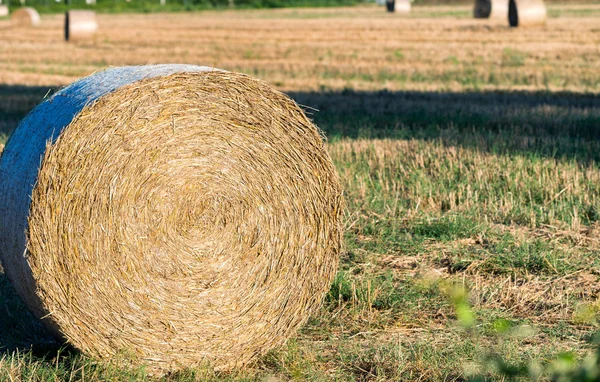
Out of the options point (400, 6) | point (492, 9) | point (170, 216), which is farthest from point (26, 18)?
point (170, 216)

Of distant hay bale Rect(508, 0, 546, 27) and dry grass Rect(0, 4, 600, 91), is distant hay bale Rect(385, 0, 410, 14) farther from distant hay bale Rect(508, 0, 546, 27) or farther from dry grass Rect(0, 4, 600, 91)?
distant hay bale Rect(508, 0, 546, 27)

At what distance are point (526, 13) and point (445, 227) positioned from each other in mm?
22643

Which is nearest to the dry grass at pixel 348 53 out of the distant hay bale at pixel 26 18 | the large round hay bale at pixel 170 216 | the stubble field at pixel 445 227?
the stubble field at pixel 445 227

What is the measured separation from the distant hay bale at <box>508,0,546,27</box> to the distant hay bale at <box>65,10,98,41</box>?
1367 centimetres

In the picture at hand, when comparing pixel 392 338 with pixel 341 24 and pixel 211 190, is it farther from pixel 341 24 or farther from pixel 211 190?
pixel 341 24

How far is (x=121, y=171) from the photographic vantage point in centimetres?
444

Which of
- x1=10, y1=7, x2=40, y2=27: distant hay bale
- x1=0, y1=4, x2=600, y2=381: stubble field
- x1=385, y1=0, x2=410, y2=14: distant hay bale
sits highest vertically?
x1=385, y1=0, x2=410, y2=14: distant hay bale

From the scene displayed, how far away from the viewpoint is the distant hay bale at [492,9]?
32.8 meters

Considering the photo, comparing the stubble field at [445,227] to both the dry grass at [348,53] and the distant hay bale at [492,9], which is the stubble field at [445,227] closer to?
the dry grass at [348,53]

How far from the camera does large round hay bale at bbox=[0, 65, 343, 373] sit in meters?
4.29

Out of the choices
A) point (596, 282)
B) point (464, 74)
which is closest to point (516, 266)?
point (596, 282)

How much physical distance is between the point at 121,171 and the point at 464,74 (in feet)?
45.0

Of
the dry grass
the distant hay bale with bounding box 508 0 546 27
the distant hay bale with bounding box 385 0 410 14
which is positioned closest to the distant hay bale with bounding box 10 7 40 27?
the dry grass

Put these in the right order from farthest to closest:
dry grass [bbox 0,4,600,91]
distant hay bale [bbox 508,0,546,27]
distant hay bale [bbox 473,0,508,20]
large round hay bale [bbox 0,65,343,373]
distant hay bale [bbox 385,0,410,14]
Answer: distant hay bale [bbox 385,0,410,14] → distant hay bale [bbox 473,0,508,20] → distant hay bale [bbox 508,0,546,27] → dry grass [bbox 0,4,600,91] → large round hay bale [bbox 0,65,343,373]
